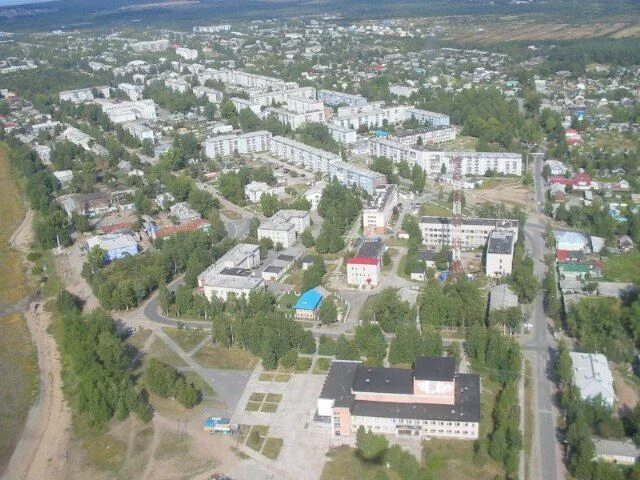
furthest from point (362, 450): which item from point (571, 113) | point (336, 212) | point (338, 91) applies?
point (338, 91)

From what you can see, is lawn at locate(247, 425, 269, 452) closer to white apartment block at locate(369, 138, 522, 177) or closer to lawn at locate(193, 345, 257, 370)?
lawn at locate(193, 345, 257, 370)

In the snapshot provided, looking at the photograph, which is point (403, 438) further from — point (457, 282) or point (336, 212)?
point (336, 212)

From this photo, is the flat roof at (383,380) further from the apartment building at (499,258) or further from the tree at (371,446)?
the apartment building at (499,258)

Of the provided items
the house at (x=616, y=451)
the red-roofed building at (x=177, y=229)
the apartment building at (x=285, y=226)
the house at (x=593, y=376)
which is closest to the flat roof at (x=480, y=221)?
the apartment building at (x=285, y=226)

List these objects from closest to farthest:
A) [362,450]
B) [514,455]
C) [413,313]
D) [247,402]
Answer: [514,455], [362,450], [247,402], [413,313]

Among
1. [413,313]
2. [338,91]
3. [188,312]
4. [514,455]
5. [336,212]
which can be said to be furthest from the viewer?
[338,91]

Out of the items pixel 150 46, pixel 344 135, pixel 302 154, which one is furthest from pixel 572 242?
pixel 150 46
